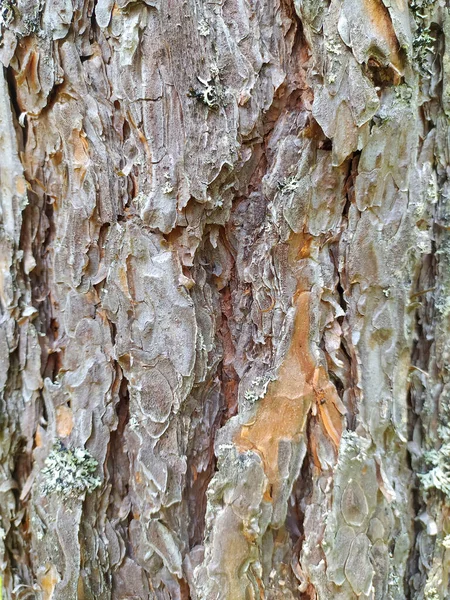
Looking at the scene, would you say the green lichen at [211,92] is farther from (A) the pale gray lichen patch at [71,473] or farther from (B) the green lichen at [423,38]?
(A) the pale gray lichen patch at [71,473]

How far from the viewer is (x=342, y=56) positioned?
779mm

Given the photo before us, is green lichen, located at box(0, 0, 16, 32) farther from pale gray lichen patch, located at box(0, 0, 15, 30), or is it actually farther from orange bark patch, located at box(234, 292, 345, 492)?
orange bark patch, located at box(234, 292, 345, 492)

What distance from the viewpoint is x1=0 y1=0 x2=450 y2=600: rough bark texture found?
817 mm

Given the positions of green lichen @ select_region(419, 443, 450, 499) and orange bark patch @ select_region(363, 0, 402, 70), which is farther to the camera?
green lichen @ select_region(419, 443, 450, 499)

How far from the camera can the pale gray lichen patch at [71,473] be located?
87 centimetres

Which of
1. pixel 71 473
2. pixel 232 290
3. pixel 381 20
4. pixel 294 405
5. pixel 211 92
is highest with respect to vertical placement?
pixel 381 20

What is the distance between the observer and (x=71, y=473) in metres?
0.88

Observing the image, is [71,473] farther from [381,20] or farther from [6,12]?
[381,20]

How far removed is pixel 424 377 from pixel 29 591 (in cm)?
92

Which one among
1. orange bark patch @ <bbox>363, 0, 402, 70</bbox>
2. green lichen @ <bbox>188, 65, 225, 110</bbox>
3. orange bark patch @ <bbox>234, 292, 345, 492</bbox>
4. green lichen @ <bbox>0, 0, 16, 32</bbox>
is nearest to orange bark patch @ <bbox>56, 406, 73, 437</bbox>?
orange bark patch @ <bbox>234, 292, 345, 492</bbox>

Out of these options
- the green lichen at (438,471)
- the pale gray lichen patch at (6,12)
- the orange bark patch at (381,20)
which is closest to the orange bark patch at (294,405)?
the green lichen at (438,471)

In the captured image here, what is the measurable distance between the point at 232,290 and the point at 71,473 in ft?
1.54

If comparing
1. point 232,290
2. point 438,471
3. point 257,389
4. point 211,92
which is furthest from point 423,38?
point 438,471

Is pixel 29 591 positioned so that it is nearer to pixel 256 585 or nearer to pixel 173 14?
pixel 256 585
